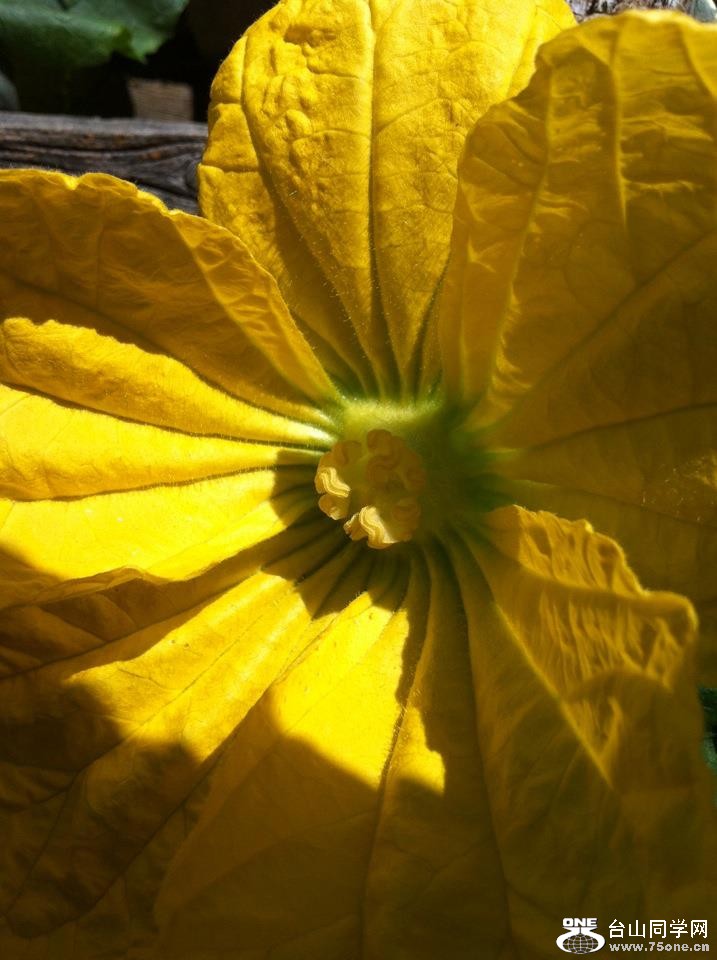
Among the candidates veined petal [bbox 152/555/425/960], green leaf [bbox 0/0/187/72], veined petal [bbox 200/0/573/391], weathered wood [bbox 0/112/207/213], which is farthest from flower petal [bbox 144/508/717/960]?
green leaf [bbox 0/0/187/72]

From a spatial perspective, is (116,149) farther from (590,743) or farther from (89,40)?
(590,743)

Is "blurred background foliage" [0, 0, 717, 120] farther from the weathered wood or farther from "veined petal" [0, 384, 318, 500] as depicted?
"veined petal" [0, 384, 318, 500]

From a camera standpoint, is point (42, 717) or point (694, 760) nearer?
point (694, 760)

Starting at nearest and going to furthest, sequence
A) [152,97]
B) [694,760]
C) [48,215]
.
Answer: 1. [694,760]
2. [48,215]
3. [152,97]

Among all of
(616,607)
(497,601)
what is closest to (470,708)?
(497,601)

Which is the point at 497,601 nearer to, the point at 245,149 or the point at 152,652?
the point at 152,652

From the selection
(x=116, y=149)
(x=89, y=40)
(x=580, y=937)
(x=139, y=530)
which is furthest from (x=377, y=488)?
(x=89, y=40)

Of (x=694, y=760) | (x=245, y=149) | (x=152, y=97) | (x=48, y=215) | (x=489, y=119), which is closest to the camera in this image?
(x=694, y=760)
